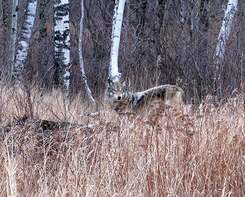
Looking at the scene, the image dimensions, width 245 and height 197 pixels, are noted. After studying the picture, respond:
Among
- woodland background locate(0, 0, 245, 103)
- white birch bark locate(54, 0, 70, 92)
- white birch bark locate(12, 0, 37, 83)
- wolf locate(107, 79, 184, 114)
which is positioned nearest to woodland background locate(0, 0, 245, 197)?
woodland background locate(0, 0, 245, 103)

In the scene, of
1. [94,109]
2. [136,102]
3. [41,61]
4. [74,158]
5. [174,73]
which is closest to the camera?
[74,158]

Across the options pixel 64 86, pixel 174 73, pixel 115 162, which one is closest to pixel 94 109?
pixel 64 86

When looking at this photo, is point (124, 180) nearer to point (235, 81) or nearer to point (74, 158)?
point (74, 158)

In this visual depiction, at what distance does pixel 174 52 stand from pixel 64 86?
287 centimetres

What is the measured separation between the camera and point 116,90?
6023 millimetres

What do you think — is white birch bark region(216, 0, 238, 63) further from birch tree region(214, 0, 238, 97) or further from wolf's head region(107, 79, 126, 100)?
wolf's head region(107, 79, 126, 100)

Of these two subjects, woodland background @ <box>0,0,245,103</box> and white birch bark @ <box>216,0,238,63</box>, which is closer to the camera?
woodland background @ <box>0,0,245,103</box>

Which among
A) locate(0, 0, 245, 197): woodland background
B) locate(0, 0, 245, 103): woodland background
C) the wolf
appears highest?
locate(0, 0, 245, 103): woodland background

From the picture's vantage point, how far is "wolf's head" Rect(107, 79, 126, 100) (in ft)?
19.6

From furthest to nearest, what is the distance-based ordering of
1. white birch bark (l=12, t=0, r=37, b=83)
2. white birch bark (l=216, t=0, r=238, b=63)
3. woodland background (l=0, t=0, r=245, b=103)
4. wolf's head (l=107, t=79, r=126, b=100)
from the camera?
white birch bark (l=12, t=0, r=37, b=83), white birch bark (l=216, t=0, r=238, b=63), woodland background (l=0, t=0, r=245, b=103), wolf's head (l=107, t=79, r=126, b=100)

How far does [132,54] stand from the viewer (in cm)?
916

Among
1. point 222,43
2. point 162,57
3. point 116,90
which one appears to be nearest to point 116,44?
point 116,90

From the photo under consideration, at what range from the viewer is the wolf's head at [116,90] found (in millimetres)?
5977

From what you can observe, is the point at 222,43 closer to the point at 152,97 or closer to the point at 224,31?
the point at 224,31
